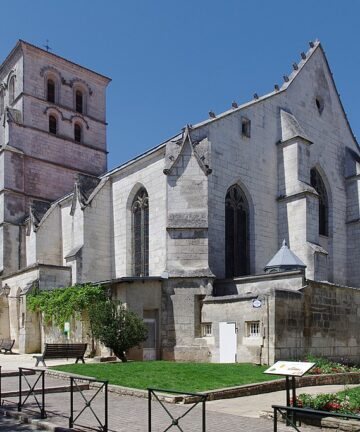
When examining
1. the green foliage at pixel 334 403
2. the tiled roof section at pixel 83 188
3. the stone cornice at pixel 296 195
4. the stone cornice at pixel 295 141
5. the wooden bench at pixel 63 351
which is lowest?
the wooden bench at pixel 63 351

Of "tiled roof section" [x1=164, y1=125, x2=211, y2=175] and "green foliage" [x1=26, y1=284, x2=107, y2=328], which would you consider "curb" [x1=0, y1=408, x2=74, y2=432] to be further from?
"tiled roof section" [x1=164, y1=125, x2=211, y2=175]

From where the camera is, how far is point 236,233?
27922 millimetres

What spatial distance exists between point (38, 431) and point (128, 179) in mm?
20374

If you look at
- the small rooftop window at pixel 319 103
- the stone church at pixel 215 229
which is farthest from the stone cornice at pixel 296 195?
the small rooftop window at pixel 319 103

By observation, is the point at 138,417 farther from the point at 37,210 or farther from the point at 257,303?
the point at 37,210

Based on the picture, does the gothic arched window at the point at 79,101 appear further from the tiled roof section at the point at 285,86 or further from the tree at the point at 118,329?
the tree at the point at 118,329

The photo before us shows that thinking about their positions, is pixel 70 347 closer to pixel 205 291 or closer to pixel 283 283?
pixel 205 291

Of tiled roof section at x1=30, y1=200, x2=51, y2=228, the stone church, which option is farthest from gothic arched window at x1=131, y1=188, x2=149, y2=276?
tiled roof section at x1=30, y1=200, x2=51, y2=228

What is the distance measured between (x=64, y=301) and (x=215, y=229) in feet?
25.6

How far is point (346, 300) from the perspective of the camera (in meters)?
24.0

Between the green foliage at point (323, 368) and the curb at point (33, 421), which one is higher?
the curb at point (33, 421)

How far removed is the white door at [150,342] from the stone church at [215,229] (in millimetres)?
60

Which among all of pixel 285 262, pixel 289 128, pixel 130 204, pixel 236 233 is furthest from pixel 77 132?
pixel 285 262

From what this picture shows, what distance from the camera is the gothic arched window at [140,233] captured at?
2852 centimetres
